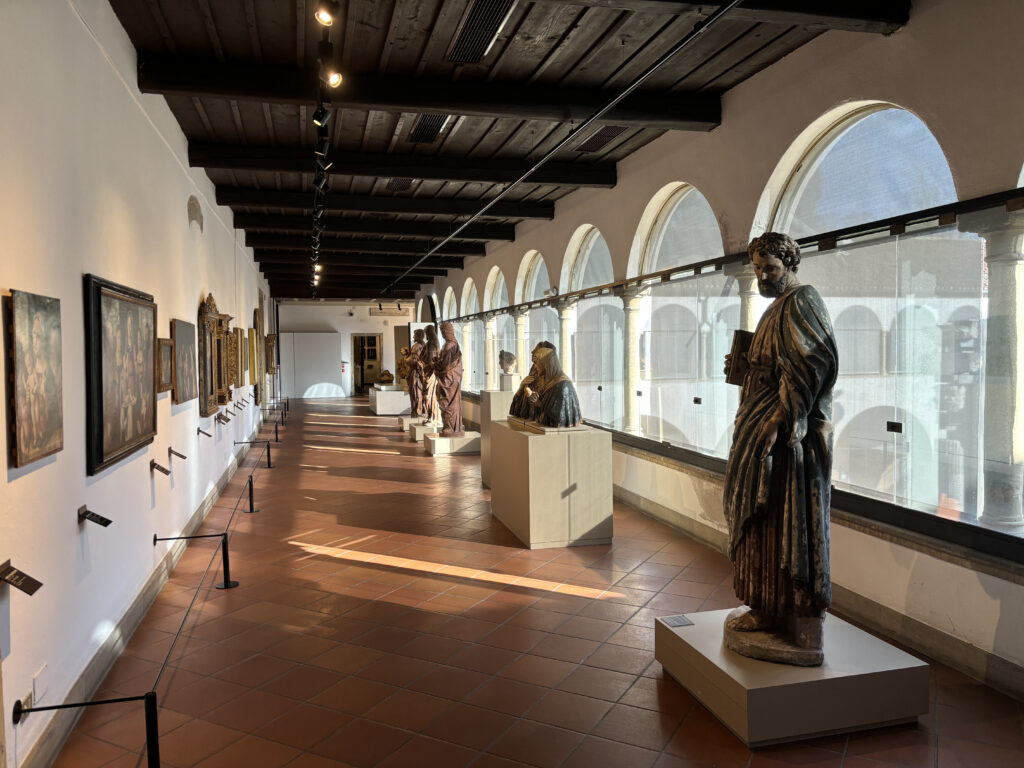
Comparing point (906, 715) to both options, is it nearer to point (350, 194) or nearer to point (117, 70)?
point (117, 70)

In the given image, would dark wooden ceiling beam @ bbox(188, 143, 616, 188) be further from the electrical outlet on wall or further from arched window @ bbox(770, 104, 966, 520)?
the electrical outlet on wall

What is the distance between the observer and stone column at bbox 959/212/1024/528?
3869 mm

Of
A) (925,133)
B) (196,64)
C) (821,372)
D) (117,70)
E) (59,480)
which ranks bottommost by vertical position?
(59,480)

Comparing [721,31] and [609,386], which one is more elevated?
[721,31]

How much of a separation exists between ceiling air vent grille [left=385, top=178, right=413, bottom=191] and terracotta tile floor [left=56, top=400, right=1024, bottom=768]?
483 cm

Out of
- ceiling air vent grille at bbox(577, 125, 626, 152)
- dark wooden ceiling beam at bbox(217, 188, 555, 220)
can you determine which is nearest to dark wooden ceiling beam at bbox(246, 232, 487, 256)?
dark wooden ceiling beam at bbox(217, 188, 555, 220)

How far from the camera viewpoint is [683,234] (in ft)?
26.6

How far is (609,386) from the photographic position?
31.5 feet

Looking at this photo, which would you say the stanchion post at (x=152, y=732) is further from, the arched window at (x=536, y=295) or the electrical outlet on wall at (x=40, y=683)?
the arched window at (x=536, y=295)

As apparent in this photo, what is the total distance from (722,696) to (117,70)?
17.0 feet

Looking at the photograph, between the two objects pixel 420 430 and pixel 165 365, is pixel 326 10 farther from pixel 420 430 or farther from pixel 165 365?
pixel 420 430

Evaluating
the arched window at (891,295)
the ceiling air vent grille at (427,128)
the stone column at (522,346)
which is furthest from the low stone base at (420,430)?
the arched window at (891,295)

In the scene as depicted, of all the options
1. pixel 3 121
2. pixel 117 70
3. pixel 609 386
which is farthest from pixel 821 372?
pixel 609 386

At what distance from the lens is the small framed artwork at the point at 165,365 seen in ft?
18.4
